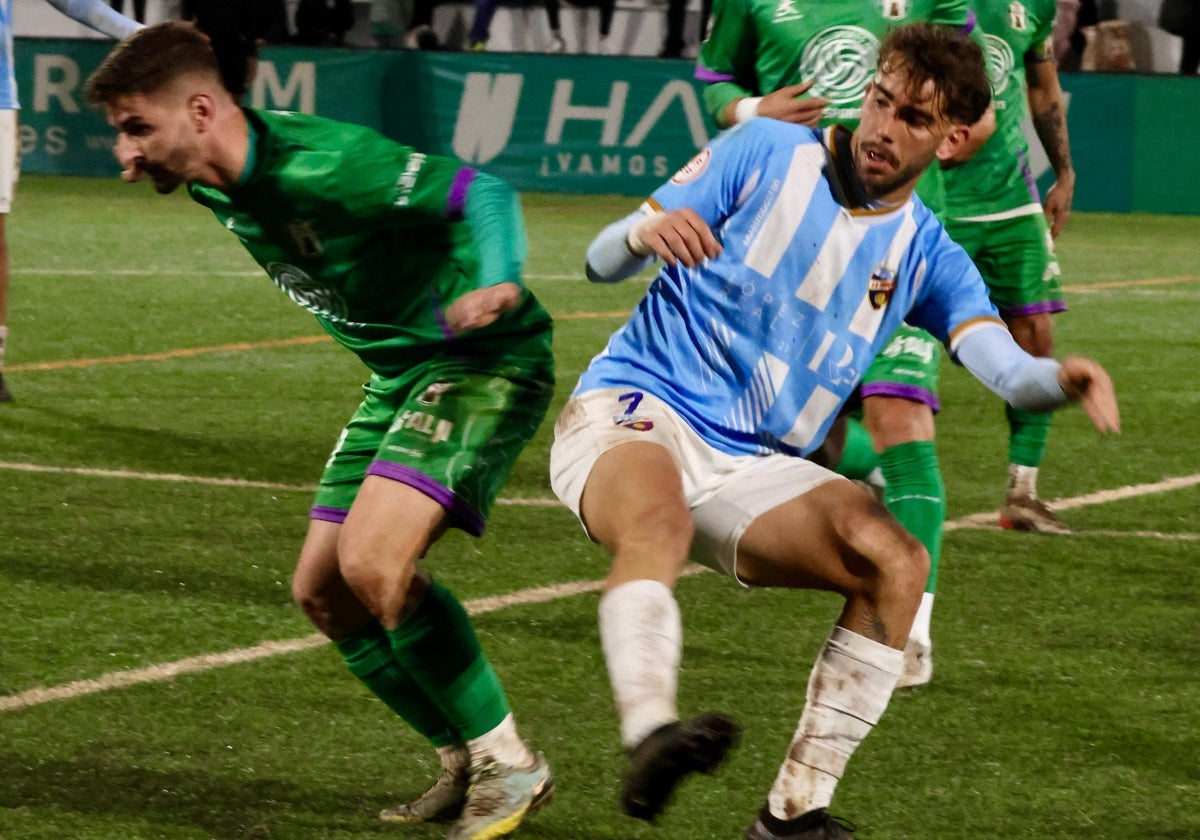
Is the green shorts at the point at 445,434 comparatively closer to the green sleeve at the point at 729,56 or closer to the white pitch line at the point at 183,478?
the green sleeve at the point at 729,56

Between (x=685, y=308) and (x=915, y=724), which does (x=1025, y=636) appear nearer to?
(x=915, y=724)

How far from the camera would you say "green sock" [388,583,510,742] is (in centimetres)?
395

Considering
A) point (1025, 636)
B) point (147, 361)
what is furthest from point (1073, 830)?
point (147, 361)

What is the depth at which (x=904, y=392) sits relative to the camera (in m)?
5.42

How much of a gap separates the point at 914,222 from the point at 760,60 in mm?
2054

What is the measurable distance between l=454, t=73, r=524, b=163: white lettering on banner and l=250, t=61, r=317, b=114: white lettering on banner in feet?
4.60

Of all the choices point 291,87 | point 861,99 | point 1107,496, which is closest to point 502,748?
point 861,99

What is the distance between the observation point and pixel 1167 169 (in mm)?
18391

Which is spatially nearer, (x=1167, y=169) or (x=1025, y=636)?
(x=1025, y=636)

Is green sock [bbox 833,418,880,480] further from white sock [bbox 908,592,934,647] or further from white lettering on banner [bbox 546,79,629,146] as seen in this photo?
white lettering on banner [bbox 546,79,629,146]

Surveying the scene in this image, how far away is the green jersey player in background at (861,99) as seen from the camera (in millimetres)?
5125

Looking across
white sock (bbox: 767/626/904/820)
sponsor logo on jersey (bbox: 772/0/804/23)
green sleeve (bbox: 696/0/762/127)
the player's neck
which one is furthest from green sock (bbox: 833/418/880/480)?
the player's neck

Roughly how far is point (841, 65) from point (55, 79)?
14.8 metres

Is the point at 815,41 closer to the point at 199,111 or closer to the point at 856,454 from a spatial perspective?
the point at 856,454
